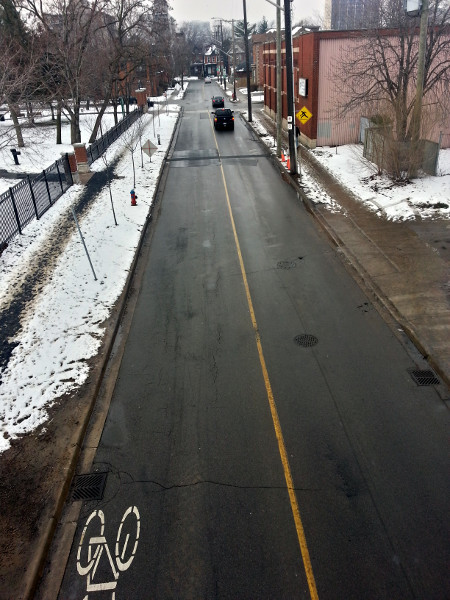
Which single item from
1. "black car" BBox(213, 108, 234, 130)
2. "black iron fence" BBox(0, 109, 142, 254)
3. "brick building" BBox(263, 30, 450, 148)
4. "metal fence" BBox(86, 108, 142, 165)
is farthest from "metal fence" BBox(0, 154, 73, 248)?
"black car" BBox(213, 108, 234, 130)

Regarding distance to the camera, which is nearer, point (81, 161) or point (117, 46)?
point (81, 161)

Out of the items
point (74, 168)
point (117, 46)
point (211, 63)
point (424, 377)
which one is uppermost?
point (211, 63)

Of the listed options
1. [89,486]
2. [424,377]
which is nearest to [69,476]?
[89,486]

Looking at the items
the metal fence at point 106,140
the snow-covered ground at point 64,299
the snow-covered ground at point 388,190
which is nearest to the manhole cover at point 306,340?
the snow-covered ground at point 64,299

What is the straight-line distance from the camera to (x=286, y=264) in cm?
1343

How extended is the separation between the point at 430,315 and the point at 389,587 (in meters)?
6.61

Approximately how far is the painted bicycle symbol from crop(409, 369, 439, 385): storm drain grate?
555 centimetres

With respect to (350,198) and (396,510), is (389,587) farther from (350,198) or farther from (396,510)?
(350,198)

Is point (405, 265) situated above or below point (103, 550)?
above

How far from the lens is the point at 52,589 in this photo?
5.33 meters

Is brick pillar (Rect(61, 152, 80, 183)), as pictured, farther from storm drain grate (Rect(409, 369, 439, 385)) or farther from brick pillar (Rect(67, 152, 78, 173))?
storm drain grate (Rect(409, 369, 439, 385))

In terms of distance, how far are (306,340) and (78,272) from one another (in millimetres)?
7411

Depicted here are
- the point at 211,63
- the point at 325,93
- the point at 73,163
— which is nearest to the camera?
the point at 73,163

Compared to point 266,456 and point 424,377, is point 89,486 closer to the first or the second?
point 266,456
